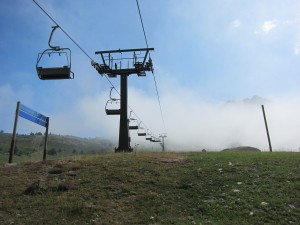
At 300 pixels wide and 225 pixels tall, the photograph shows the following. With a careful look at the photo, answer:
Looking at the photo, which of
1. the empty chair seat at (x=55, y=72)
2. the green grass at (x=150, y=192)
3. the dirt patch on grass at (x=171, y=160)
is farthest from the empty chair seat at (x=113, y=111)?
the empty chair seat at (x=55, y=72)

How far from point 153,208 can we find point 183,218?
1.26 metres

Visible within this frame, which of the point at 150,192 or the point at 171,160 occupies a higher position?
the point at 171,160

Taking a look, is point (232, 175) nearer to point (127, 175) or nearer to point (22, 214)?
point (127, 175)

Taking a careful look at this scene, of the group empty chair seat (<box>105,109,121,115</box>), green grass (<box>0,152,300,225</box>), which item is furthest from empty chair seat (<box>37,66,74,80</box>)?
empty chair seat (<box>105,109,121,115</box>)

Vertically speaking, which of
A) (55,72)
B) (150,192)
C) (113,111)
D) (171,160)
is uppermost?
(113,111)

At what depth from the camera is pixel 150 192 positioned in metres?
14.5

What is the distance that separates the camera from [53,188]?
14.8m

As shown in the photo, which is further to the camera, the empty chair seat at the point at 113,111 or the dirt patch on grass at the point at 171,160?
the empty chair seat at the point at 113,111

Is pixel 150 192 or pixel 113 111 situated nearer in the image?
pixel 150 192

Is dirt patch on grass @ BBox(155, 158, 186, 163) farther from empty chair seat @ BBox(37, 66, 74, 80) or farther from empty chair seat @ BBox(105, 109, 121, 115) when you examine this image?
empty chair seat @ BBox(105, 109, 121, 115)

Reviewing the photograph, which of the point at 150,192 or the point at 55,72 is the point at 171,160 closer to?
the point at 150,192

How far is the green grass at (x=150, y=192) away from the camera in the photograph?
39.9 feet

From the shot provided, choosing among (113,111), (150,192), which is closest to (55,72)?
(150,192)

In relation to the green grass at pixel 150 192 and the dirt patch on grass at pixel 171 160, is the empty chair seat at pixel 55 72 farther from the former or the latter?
the dirt patch on grass at pixel 171 160
